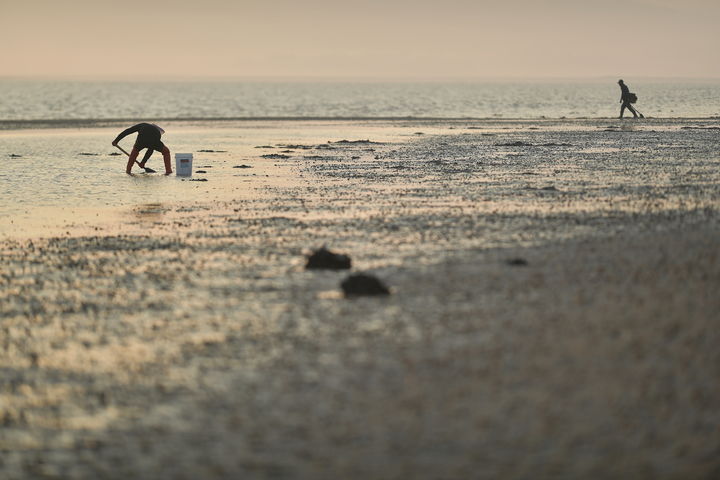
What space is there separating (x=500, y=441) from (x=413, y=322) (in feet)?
8.86

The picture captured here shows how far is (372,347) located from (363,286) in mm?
1889

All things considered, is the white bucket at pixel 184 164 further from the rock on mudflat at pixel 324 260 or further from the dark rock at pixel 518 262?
the dark rock at pixel 518 262

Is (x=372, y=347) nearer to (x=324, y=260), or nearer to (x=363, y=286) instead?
(x=363, y=286)

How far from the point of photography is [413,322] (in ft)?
27.0

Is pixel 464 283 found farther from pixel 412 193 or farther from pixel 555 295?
pixel 412 193

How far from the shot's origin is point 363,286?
937 cm

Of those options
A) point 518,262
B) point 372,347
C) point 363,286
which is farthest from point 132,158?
point 372,347

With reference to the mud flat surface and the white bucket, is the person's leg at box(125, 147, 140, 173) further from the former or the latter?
the mud flat surface

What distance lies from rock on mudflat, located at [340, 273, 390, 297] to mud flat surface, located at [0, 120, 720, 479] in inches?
9.2

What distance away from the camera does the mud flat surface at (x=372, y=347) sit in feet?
18.1

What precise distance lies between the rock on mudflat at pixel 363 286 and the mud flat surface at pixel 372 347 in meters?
0.23

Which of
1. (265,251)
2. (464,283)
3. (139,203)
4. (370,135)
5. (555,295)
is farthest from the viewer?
(370,135)

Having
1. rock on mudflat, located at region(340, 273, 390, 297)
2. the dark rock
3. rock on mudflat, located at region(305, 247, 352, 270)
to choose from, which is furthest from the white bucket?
rock on mudflat, located at region(340, 273, 390, 297)

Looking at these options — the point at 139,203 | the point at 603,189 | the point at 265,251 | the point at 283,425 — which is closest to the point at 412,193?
the point at 603,189
